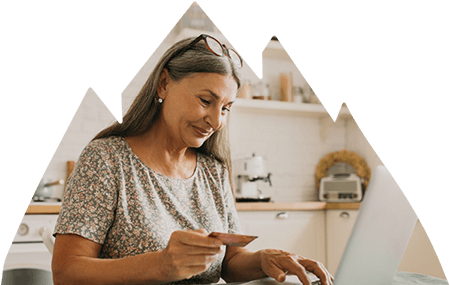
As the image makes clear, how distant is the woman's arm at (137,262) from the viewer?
79cm

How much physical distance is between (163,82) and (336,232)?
6.76 feet

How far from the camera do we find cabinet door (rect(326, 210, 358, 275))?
2803mm

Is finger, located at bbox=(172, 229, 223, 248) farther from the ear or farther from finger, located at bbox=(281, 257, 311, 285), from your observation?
the ear

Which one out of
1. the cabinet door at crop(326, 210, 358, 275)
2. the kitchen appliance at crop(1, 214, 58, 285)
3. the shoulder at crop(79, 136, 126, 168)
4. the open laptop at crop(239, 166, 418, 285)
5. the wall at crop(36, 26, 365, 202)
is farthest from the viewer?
the wall at crop(36, 26, 365, 202)

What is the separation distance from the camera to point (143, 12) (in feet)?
2.78

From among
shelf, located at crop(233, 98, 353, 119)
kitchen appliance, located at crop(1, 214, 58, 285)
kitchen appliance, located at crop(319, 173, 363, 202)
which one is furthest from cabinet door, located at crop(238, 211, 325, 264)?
kitchen appliance, located at crop(1, 214, 58, 285)

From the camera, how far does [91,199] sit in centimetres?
99

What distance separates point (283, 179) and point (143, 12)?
2811mm

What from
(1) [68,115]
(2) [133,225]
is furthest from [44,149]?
(2) [133,225]

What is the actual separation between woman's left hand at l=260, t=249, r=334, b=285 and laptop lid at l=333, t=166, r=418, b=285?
0.80ft

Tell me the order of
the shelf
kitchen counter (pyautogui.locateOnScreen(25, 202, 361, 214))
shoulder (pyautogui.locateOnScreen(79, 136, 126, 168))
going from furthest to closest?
1. the shelf
2. kitchen counter (pyautogui.locateOnScreen(25, 202, 361, 214))
3. shoulder (pyautogui.locateOnScreen(79, 136, 126, 168))

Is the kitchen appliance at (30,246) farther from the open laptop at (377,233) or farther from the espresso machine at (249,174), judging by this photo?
A: the open laptop at (377,233)

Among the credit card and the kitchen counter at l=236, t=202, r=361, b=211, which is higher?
the credit card

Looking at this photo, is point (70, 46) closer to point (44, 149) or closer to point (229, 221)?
point (44, 149)
